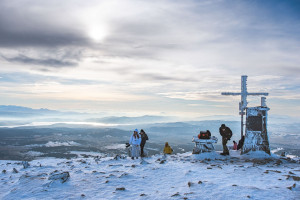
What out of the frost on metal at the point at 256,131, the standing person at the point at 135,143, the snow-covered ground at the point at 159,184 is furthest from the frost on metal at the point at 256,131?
the standing person at the point at 135,143

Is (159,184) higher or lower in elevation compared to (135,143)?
lower

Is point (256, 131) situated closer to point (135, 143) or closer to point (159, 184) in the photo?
point (135, 143)

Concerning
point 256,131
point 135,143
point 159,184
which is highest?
point 256,131

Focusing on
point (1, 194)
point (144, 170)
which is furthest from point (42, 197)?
point (144, 170)

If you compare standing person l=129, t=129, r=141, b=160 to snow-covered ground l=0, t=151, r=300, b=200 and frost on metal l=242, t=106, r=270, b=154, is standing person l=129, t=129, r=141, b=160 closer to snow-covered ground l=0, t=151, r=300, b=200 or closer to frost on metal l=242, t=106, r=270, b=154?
snow-covered ground l=0, t=151, r=300, b=200

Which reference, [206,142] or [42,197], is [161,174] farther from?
[206,142]

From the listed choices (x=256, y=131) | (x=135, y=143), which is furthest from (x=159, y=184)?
(x=256, y=131)

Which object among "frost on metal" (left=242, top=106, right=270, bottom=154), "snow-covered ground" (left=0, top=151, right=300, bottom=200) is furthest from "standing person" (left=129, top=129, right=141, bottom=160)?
"frost on metal" (left=242, top=106, right=270, bottom=154)

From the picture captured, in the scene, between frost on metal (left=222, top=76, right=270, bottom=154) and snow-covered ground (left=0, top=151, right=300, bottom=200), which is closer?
snow-covered ground (left=0, top=151, right=300, bottom=200)

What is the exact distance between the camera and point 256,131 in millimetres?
17422

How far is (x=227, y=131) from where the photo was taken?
1731cm

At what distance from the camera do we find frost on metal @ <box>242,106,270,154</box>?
676 inches

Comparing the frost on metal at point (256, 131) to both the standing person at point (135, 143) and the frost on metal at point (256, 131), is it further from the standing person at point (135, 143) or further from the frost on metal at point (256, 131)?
the standing person at point (135, 143)

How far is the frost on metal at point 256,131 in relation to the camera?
56.3ft
